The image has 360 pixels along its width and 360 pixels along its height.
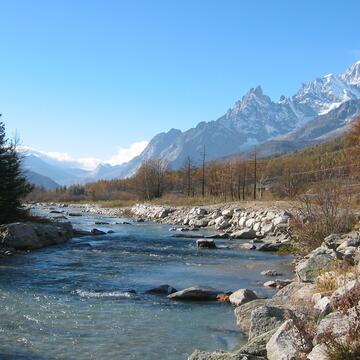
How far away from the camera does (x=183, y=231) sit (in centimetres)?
4416

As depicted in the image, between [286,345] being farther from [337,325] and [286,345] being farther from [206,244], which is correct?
[206,244]

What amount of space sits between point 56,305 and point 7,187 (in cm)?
1984

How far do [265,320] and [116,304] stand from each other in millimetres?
6047

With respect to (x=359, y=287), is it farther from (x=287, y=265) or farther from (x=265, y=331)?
(x=287, y=265)

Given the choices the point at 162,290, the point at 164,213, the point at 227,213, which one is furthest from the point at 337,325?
the point at 164,213

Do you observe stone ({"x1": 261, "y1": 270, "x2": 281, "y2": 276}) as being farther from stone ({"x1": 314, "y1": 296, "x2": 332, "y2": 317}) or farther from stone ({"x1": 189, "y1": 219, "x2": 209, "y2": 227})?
stone ({"x1": 189, "y1": 219, "x2": 209, "y2": 227})

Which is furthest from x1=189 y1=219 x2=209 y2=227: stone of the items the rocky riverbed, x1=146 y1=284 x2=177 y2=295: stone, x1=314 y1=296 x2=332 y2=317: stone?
x1=314 y1=296 x2=332 y2=317: stone

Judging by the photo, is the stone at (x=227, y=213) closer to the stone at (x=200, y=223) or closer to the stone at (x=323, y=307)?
the stone at (x=200, y=223)

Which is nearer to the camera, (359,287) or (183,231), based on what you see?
(359,287)

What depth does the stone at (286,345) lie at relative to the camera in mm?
7535

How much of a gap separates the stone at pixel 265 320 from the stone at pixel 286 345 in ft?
6.21

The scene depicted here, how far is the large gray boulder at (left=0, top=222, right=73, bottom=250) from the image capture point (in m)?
28.7

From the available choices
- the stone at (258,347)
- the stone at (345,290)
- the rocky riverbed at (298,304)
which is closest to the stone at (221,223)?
the rocky riverbed at (298,304)

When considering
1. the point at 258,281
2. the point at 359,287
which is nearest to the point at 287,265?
the point at 258,281
